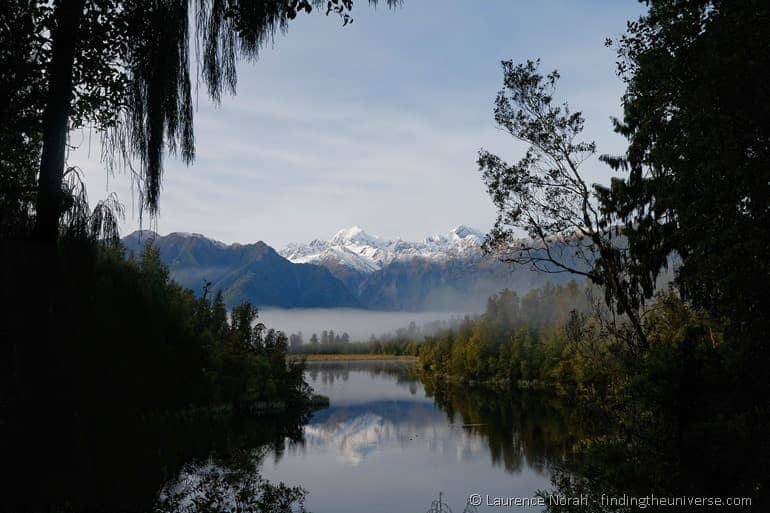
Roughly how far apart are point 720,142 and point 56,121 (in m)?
7.41

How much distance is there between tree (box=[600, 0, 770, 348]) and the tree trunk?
7.16 meters

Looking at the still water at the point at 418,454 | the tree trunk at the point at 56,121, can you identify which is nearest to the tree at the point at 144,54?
the tree trunk at the point at 56,121

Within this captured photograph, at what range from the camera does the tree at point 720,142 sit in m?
7.07

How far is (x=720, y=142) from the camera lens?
719 cm

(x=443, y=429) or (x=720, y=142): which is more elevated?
(x=720, y=142)

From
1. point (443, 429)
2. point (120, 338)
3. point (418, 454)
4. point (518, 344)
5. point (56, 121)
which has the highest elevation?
point (56, 121)

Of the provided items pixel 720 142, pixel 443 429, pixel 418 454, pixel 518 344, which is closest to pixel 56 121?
pixel 720 142

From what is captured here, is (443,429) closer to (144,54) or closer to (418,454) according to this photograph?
(418,454)

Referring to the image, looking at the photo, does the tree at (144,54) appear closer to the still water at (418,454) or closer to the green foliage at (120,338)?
the green foliage at (120,338)

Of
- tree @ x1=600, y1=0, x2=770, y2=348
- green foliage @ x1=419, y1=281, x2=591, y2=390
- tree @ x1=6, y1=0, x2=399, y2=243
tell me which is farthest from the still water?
tree @ x1=6, y1=0, x2=399, y2=243

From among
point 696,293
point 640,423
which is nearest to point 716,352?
point 696,293

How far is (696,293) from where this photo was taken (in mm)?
8523

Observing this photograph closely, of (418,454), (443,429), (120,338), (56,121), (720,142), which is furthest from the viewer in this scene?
(443,429)

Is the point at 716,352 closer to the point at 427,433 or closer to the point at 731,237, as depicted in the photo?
the point at 731,237
